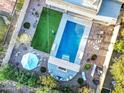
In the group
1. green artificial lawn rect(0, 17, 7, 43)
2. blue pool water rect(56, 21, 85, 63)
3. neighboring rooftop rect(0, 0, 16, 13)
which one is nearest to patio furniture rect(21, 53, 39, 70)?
blue pool water rect(56, 21, 85, 63)

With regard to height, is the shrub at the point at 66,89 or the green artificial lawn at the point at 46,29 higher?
the green artificial lawn at the point at 46,29

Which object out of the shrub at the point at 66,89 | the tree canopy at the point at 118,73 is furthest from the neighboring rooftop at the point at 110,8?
the shrub at the point at 66,89

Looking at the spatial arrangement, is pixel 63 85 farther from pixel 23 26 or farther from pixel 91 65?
pixel 23 26

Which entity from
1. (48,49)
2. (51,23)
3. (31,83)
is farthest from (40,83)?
(51,23)

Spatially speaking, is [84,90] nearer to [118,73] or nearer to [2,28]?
[118,73]

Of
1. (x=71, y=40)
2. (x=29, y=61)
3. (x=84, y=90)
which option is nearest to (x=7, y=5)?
(x=29, y=61)

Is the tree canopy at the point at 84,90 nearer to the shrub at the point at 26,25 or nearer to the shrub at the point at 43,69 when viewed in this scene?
the shrub at the point at 43,69
